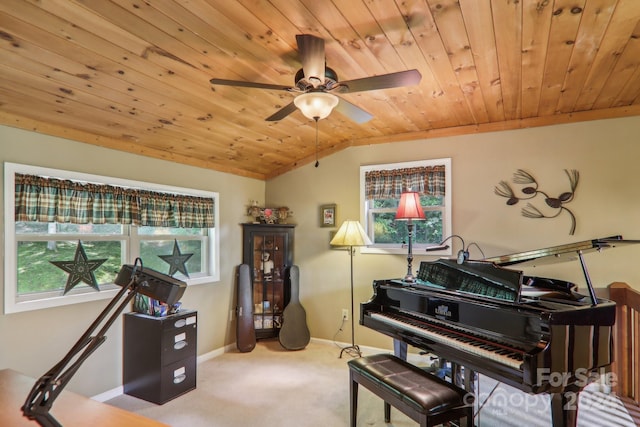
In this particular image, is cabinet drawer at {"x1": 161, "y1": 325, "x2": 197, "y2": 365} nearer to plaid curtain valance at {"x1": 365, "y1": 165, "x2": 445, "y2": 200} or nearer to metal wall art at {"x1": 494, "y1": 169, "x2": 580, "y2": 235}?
plaid curtain valance at {"x1": 365, "y1": 165, "x2": 445, "y2": 200}

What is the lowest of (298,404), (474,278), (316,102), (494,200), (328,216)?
(298,404)

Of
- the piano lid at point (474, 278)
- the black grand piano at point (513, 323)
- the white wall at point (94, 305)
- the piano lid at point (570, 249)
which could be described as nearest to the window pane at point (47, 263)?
the white wall at point (94, 305)

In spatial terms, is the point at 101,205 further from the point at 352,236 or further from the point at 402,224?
the point at 402,224

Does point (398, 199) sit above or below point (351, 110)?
below

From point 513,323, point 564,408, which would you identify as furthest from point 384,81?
point 564,408

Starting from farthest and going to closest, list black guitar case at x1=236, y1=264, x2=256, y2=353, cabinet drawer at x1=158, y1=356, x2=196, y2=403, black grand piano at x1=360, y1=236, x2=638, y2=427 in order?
black guitar case at x1=236, y1=264, x2=256, y2=353
cabinet drawer at x1=158, y1=356, x2=196, y2=403
black grand piano at x1=360, y1=236, x2=638, y2=427

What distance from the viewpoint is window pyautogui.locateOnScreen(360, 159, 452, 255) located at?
3.95m

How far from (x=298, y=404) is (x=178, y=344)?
3.88 ft

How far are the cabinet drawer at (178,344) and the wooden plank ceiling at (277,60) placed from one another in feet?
5.65

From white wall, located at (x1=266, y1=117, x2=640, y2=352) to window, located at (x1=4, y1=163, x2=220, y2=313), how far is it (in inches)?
57.1

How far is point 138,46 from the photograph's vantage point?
2.08 meters

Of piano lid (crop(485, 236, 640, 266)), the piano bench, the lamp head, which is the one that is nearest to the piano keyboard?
the piano bench

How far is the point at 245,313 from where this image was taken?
4348 mm

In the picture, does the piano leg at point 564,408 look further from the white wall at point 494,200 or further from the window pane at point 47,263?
the window pane at point 47,263
